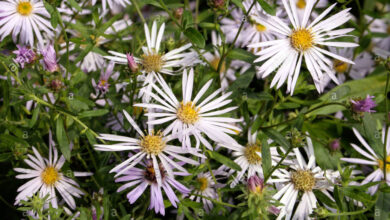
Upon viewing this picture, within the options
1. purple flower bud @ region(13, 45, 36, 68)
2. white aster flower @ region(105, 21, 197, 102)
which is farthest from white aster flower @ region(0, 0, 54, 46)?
white aster flower @ region(105, 21, 197, 102)

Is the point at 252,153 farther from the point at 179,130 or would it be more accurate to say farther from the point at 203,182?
the point at 179,130

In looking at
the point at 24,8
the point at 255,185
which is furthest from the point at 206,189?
the point at 24,8

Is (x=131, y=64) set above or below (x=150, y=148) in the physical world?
above

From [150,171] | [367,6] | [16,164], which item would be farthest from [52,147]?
[367,6]

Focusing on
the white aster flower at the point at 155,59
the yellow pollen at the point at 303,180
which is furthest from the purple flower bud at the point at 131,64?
the yellow pollen at the point at 303,180

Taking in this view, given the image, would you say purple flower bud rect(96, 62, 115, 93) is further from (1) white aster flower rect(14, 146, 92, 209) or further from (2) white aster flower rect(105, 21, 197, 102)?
(1) white aster flower rect(14, 146, 92, 209)

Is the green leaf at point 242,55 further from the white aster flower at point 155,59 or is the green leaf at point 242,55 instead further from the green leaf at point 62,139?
the green leaf at point 62,139
